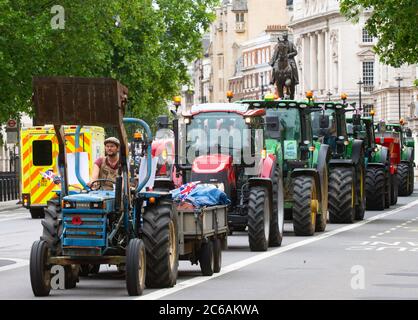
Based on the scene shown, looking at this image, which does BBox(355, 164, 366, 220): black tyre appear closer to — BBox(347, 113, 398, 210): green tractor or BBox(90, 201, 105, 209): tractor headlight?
BBox(347, 113, 398, 210): green tractor

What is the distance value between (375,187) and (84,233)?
3031cm

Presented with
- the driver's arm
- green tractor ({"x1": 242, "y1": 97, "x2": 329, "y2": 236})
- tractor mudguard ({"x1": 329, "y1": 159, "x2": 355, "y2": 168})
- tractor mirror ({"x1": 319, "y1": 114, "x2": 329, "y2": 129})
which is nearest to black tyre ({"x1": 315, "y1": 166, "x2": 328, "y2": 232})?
green tractor ({"x1": 242, "y1": 97, "x2": 329, "y2": 236})

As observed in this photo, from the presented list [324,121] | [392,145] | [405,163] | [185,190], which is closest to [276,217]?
[185,190]

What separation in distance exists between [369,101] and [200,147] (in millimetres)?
152300

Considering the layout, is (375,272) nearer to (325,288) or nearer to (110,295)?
(325,288)

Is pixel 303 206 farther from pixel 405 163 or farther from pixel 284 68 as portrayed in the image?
pixel 405 163

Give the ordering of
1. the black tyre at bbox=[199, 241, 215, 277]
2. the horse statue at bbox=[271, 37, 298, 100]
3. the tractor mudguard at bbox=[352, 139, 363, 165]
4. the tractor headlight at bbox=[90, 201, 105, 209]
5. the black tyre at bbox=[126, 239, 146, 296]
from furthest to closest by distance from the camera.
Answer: the horse statue at bbox=[271, 37, 298, 100] → the tractor mudguard at bbox=[352, 139, 363, 165] → the black tyre at bbox=[199, 241, 215, 277] → the tractor headlight at bbox=[90, 201, 105, 209] → the black tyre at bbox=[126, 239, 146, 296]

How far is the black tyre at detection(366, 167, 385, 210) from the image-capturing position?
158ft

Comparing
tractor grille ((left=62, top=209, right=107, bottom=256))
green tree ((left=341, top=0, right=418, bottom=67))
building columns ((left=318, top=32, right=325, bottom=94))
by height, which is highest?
building columns ((left=318, top=32, right=325, bottom=94))

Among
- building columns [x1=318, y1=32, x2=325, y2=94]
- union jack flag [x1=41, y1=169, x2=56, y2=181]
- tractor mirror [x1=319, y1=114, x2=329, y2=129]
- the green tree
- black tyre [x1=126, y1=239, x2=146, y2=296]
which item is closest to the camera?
black tyre [x1=126, y1=239, x2=146, y2=296]

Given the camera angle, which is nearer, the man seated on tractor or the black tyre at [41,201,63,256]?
the black tyre at [41,201,63,256]

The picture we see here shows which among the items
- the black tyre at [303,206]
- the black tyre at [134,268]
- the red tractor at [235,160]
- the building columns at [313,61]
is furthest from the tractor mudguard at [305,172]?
the building columns at [313,61]

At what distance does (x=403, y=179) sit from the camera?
2475 inches

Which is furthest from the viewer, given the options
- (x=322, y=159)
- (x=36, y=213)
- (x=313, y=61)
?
(x=313, y=61)
